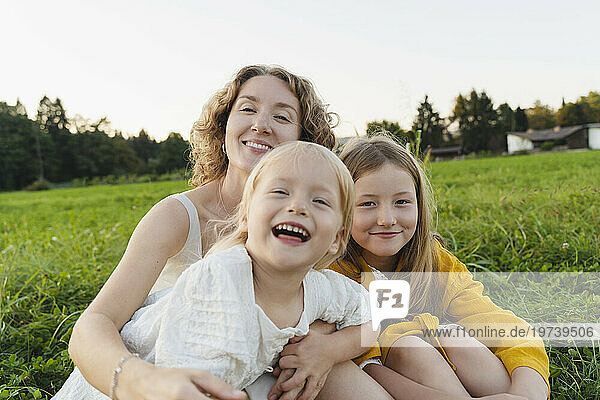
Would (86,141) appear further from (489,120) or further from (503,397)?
(503,397)

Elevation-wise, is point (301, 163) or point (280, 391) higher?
point (301, 163)

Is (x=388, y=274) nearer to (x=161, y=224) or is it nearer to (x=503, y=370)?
(x=503, y=370)

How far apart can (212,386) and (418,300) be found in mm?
1170

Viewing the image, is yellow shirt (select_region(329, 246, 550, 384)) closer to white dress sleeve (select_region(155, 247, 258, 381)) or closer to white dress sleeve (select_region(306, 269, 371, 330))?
white dress sleeve (select_region(306, 269, 371, 330))

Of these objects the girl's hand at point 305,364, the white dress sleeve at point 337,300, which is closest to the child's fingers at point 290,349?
the girl's hand at point 305,364

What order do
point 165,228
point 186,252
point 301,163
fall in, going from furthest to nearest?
1. point 186,252
2. point 165,228
3. point 301,163

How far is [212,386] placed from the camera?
3.60ft

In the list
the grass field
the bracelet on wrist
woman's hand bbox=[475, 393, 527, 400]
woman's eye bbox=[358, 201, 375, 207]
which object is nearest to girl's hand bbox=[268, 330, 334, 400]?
the bracelet on wrist

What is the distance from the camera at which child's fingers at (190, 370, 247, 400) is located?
1094 mm

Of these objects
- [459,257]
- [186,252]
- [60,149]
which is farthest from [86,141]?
[186,252]

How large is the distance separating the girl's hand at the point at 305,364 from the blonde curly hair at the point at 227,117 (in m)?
0.99

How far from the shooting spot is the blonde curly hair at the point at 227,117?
2.08 m

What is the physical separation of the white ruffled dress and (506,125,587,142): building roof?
3789 cm

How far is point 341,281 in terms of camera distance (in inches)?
59.7
